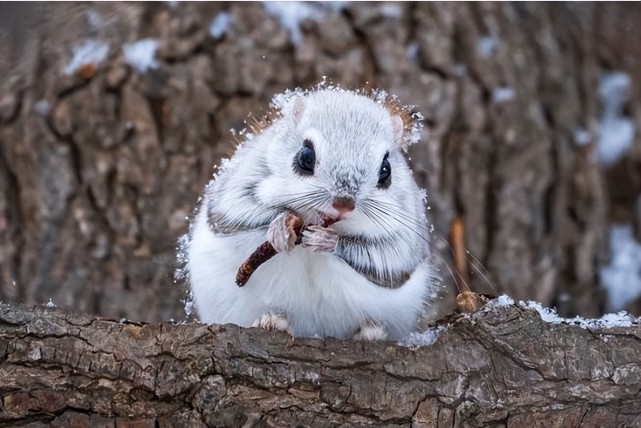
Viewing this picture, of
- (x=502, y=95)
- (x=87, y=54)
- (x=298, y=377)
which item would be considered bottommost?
(x=298, y=377)

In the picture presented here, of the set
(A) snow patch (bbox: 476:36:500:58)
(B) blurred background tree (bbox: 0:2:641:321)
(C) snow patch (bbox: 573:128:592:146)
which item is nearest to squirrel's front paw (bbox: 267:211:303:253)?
(B) blurred background tree (bbox: 0:2:641:321)

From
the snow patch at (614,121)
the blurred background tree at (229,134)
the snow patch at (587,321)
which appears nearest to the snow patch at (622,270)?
the blurred background tree at (229,134)

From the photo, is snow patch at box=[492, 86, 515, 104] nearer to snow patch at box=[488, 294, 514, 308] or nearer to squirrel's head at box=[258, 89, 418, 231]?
squirrel's head at box=[258, 89, 418, 231]

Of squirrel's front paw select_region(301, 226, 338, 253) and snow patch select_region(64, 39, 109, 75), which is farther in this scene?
snow patch select_region(64, 39, 109, 75)

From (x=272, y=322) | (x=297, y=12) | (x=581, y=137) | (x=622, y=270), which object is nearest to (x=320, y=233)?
(x=272, y=322)

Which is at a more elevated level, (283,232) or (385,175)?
(385,175)

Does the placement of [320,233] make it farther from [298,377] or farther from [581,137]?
[581,137]
